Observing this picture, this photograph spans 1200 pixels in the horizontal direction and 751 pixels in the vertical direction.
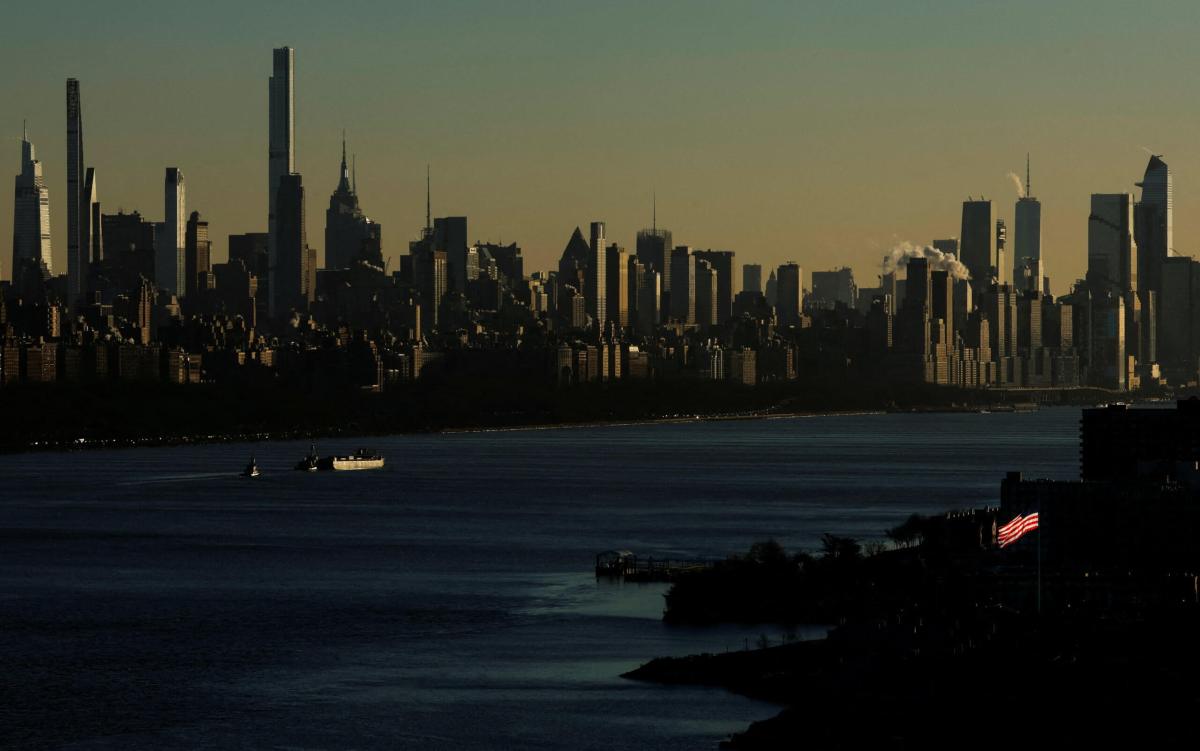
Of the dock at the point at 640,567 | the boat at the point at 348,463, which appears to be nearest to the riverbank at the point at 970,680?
the dock at the point at 640,567

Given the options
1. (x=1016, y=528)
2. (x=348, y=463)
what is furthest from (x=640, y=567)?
(x=348, y=463)

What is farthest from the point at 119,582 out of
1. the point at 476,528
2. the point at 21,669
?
the point at 476,528

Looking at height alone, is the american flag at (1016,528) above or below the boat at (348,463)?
below

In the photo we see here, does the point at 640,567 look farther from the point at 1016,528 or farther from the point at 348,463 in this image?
the point at 348,463

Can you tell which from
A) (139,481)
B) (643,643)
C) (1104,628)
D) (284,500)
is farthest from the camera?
(139,481)

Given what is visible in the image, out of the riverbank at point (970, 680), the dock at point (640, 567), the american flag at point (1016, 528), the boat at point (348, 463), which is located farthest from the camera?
the boat at point (348, 463)

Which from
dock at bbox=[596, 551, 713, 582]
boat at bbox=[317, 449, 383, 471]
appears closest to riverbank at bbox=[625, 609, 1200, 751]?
dock at bbox=[596, 551, 713, 582]

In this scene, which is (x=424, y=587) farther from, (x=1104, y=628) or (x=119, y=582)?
(x=1104, y=628)

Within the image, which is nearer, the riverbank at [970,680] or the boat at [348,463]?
the riverbank at [970,680]

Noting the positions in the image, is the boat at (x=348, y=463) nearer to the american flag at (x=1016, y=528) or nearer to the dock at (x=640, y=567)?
the dock at (x=640, y=567)
